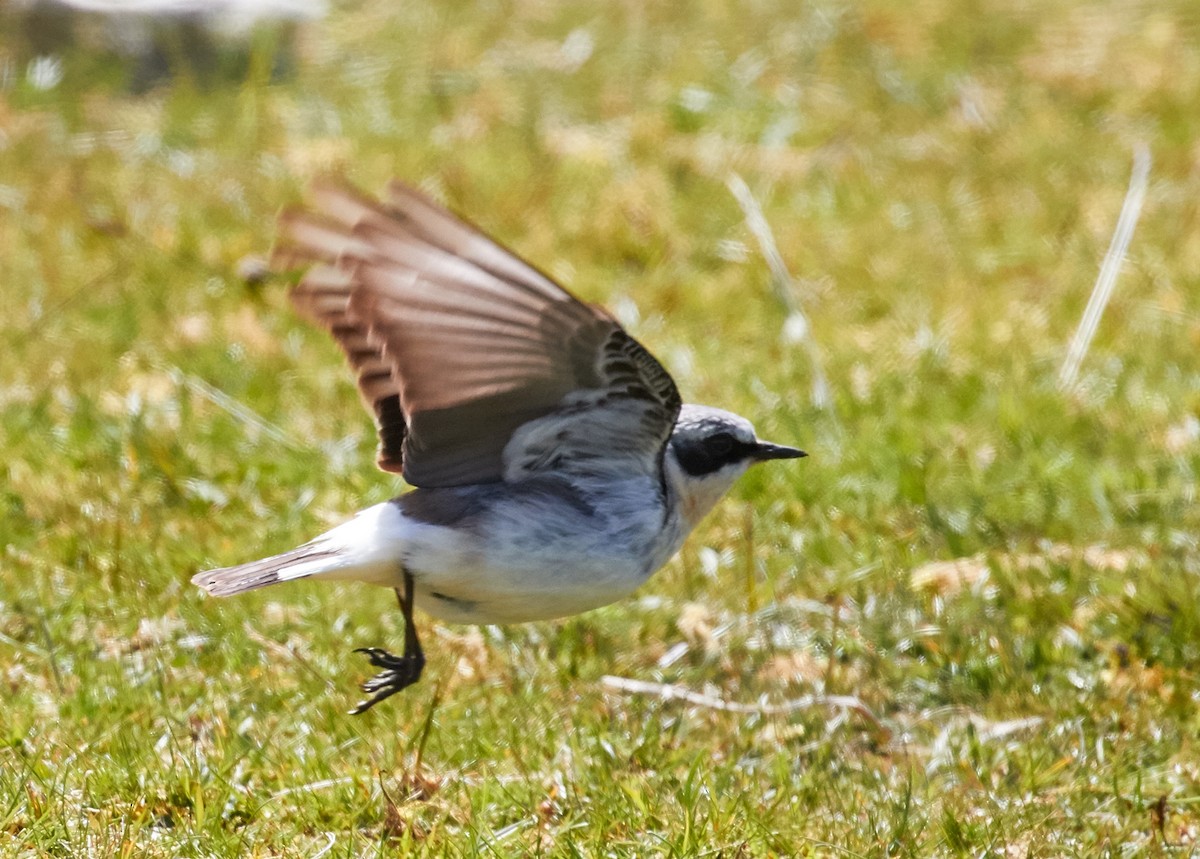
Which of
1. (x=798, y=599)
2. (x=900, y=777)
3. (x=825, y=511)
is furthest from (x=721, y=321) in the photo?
(x=900, y=777)

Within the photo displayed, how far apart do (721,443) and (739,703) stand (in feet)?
2.96

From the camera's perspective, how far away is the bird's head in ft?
17.3

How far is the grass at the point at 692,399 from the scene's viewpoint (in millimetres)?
4719

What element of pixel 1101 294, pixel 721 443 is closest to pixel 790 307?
pixel 1101 294

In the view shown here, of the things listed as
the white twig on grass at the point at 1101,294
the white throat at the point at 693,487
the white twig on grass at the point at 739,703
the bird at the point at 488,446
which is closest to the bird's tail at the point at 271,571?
the bird at the point at 488,446

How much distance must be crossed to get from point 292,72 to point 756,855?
29.5 feet

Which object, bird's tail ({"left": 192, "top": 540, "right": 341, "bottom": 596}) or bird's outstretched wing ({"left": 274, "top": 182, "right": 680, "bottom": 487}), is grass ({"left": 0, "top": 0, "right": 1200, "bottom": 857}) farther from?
bird's outstretched wing ({"left": 274, "top": 182, "right": 680, "bottom": 487})

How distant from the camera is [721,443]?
5344 mm

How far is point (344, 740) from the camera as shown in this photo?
16.3 ft

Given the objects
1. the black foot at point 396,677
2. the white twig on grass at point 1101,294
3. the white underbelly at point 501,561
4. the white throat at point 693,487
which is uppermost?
→ the white underbelly at point 501,561

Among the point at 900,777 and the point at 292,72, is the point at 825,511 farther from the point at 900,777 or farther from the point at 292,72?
the point at 292,72

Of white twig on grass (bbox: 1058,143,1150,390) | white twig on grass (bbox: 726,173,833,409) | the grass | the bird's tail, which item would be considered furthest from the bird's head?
white twig on grass (bbox: 1058,143,1150,390)

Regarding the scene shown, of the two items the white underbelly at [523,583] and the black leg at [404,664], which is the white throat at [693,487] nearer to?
the white underbelly at [523,583]

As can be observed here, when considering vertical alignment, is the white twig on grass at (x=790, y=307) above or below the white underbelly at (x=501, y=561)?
below
